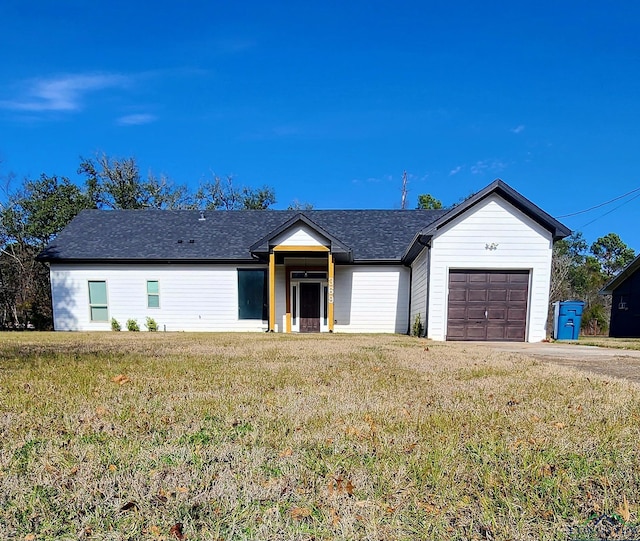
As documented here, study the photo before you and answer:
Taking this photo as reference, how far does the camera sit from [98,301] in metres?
14.0

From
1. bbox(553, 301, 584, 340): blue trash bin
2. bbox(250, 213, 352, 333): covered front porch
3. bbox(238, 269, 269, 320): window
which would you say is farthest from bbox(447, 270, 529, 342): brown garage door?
bbox(238, 269, 269, 320): window

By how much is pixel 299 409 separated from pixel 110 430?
58.2 inches

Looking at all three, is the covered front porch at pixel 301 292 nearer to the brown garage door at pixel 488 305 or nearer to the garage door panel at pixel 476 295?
the brown garage door at pixel 488 305

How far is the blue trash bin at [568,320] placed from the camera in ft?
39.8

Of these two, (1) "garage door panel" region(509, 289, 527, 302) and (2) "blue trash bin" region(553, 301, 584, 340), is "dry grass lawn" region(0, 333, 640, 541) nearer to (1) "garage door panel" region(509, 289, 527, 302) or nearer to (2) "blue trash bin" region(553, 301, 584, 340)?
(1) "garage door panel" region(509, 289, 527, 302)

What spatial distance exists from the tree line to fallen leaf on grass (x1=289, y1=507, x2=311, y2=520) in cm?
1846

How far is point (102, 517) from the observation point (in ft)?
5.36

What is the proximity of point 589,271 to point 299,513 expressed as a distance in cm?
4320

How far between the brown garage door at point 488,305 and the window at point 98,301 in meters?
13.3

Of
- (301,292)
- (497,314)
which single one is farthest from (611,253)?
(301,292)

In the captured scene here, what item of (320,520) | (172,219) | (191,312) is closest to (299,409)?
(320,520)

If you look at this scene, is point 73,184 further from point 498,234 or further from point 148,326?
point 498,234

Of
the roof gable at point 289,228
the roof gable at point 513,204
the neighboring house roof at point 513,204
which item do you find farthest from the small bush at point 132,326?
the roof gable at point 513,204

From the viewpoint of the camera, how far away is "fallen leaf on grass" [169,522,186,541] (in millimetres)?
1498
